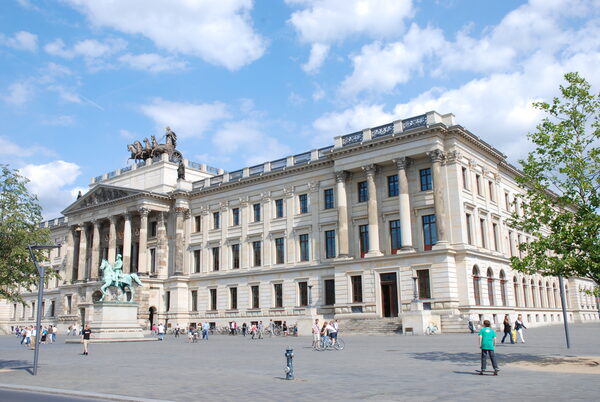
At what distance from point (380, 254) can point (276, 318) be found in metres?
14.8

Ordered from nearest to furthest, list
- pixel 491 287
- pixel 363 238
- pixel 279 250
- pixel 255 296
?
pixel 491 287 → pixel 363 238 → pixel 279 250 → pixel 255 296

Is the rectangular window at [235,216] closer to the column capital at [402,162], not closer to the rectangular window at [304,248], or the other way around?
the rectangular window at [304,248]

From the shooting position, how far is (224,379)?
16.8m

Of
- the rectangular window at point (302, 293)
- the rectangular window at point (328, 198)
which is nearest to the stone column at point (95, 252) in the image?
the rectangular window at point (302, 293)

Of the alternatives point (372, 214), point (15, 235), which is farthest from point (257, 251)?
point (15, 235)

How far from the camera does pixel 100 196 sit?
70.7m

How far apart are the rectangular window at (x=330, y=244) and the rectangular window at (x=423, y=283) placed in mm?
10384

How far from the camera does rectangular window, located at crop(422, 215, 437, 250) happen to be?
46.5 metres

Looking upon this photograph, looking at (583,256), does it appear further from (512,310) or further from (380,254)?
(512,310)

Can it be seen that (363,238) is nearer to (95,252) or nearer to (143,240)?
(143,240)

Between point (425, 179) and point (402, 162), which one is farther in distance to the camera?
point (425, 179)

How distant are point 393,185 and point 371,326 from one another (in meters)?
12.9

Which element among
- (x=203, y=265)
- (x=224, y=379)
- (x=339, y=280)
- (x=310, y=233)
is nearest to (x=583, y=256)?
(x=224, y=379)

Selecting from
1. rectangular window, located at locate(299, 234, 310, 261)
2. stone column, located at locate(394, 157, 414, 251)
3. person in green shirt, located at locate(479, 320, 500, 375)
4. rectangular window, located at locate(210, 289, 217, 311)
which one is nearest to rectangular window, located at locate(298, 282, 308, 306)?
rectangular window, located at locate(299, 234, 310, 261)
